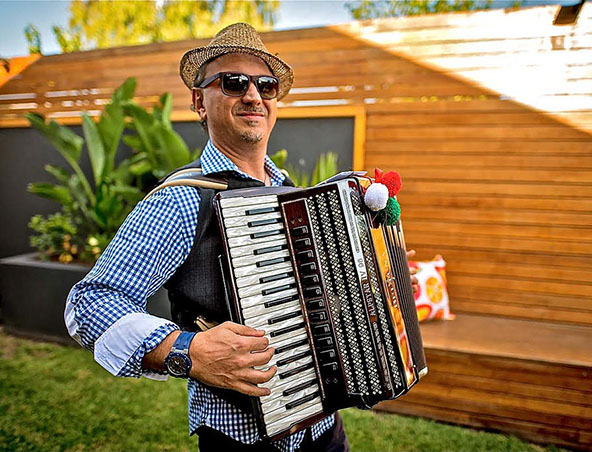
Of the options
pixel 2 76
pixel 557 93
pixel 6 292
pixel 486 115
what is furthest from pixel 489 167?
A: pixel 2 76

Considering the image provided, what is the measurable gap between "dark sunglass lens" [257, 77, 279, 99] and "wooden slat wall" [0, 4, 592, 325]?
2450mm

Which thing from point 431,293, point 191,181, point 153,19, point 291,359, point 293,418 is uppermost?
point 153,19

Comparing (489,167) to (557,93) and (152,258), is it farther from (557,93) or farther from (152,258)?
(152,258)

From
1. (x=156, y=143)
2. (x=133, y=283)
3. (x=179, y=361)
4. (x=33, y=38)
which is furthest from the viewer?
(x=33, y=38)

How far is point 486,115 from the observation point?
138 inches

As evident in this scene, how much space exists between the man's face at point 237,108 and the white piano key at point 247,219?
0.31 metres

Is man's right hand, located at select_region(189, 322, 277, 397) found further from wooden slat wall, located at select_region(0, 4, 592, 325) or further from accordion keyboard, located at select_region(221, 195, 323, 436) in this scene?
wooden slat wall, located at select_region(0, 4, 592, 325)

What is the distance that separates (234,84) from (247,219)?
46 cm

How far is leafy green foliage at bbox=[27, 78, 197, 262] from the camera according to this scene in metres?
3.87

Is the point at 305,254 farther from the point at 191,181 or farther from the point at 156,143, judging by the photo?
the point at 156,143

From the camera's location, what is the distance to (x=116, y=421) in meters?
3.04

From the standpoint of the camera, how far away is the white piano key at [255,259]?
1131 millimetres

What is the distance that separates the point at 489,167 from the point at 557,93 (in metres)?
0.68

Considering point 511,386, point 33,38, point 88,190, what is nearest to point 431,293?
point 511,386
